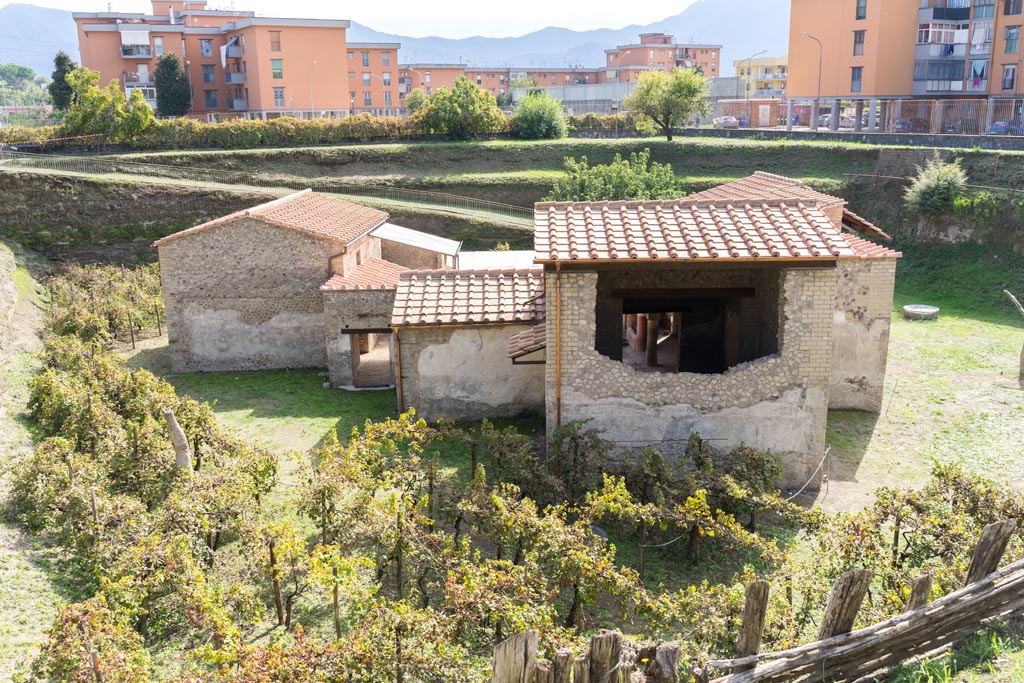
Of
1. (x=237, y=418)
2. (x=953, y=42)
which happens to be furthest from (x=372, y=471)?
(x=953, y=42)

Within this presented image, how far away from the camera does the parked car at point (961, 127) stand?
4450 cm

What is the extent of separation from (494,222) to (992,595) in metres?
33.9

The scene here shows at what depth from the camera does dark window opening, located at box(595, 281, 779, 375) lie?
16.8 meters

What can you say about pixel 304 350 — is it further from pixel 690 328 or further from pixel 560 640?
pixel 560 640

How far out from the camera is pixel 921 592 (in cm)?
823

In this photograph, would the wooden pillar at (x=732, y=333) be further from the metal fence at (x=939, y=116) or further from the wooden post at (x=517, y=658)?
the metal fence at (x=939, y=116)

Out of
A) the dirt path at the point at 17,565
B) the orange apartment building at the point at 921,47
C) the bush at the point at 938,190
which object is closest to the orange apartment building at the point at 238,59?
the orange apartment building at the point at 921,47

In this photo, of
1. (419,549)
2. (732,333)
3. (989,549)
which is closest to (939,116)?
(732,333)

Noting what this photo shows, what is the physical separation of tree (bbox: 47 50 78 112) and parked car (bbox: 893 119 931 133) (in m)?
56.8

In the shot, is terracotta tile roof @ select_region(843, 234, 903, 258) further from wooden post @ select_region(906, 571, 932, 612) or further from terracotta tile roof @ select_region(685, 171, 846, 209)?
wooden post @ select_region(906, 571, 932, 612)

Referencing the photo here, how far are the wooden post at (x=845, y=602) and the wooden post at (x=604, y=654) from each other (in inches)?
87.0

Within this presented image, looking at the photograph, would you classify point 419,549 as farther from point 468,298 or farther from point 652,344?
point 652,344

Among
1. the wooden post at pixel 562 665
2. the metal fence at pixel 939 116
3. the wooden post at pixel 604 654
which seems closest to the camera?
the wooden post at pixel 562 665

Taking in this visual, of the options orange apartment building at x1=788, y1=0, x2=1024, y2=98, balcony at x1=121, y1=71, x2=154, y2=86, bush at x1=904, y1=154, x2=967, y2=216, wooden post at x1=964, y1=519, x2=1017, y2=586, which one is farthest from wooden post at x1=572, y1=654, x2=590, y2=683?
balcony at x1=121, y1=71, x2=154, y2=86
